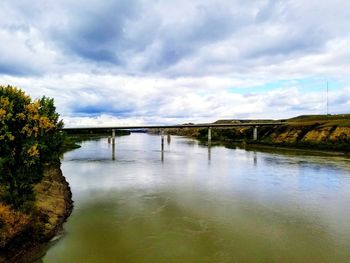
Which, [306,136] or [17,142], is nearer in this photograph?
[17,142]

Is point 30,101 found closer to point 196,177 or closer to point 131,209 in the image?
point 131,209

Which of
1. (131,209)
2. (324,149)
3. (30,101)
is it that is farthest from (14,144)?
(324,149)

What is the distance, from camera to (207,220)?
2283cm

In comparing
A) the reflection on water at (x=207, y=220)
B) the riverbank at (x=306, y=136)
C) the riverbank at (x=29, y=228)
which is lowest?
the reflection on water at (x=207, y=220)

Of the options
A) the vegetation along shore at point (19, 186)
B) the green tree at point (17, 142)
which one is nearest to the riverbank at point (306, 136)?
the vegetation along shore at point (19, 186)

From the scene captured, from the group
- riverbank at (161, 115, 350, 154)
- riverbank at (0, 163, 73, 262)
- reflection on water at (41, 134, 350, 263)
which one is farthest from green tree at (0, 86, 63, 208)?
riverbank at (161, 115, 350, 154)

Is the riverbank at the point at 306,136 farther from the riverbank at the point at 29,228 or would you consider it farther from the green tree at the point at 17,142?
the green tree at the point at 17,142

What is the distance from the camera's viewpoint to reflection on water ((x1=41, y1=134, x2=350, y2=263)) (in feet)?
56.4

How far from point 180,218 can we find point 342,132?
81.2 m

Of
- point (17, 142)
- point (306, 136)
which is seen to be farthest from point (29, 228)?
point (306, 136)

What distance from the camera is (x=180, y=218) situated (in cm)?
2348

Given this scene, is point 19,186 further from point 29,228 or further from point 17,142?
point 29,228

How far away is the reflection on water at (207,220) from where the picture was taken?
17.2 metres

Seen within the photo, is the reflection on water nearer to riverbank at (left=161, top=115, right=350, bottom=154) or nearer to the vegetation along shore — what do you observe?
the vegetation along shore
